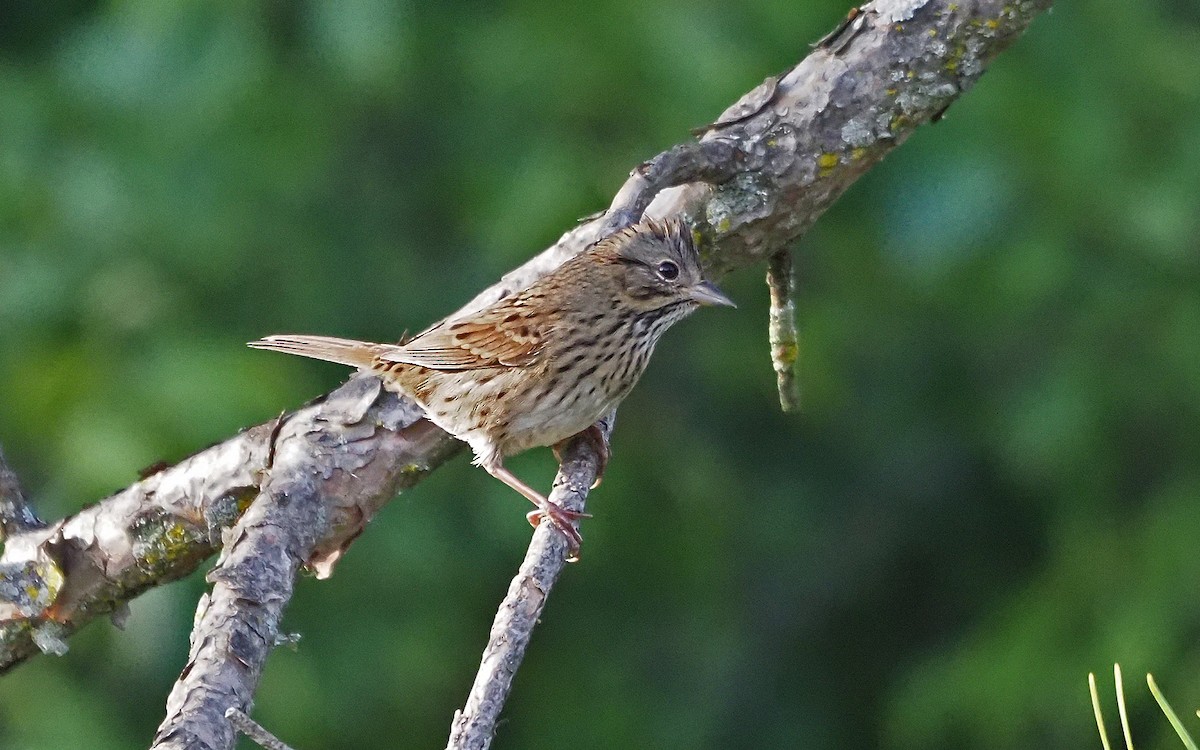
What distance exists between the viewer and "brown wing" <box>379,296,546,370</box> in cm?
390

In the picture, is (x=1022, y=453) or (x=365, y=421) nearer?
(x=365, y=421)

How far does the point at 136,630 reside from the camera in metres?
5.48

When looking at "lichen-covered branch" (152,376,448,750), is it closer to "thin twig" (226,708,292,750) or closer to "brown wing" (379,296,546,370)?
"thin twig" (226,708,292,750)

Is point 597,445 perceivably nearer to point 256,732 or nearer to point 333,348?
point 333,348

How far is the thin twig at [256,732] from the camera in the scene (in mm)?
2271

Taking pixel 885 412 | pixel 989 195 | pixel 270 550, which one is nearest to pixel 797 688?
pixel 885 412

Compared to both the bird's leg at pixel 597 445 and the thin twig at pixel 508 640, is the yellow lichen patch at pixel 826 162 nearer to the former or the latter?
the bird's leg at pixel 597 445

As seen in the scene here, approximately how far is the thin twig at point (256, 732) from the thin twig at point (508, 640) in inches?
9.8

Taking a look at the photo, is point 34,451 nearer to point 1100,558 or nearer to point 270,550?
point 270,550

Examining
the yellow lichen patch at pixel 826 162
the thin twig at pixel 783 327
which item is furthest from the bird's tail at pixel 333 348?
the yellow lichen patch at pixel 826 162

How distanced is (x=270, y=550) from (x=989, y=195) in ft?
12.2

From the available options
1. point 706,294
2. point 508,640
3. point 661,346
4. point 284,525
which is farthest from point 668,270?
point 661,346

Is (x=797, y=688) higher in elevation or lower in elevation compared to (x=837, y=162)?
higher

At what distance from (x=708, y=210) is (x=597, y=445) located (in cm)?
59
